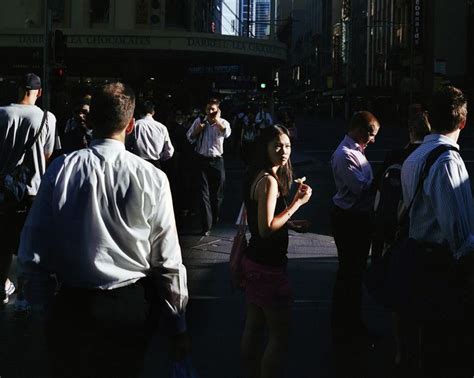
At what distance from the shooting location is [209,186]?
12.1 meters

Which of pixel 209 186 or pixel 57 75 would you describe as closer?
pixel 209 186

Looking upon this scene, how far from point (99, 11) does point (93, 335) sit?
33.8 m

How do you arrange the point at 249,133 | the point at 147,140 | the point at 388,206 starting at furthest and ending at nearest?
the point at 249,133
the point at 147,140
the point at 388,206

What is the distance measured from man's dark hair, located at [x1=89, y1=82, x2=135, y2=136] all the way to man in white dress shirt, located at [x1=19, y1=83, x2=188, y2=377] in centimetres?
12

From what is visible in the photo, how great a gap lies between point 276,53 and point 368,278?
101ft

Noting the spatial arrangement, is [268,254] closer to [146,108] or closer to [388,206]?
[388,206]

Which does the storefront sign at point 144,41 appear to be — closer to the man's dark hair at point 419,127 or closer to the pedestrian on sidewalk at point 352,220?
the pedestrian on sidewalk at point 352,220

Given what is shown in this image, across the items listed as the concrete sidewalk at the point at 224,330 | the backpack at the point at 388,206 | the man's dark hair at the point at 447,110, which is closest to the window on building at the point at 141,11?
the concrete sidewalk at the point at 224,330

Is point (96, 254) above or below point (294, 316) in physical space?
above

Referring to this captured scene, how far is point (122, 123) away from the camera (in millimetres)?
3637

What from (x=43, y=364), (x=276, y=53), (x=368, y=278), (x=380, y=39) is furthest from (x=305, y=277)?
(x=380, y=39)

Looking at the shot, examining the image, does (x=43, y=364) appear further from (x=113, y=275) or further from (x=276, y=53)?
(x=276, y=53)

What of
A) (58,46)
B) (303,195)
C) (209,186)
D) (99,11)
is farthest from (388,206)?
(99,11)

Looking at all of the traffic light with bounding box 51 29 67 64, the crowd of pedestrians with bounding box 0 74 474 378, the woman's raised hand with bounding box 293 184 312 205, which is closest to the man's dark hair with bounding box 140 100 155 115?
the crowd of pedestrians with bounding box 0 74 474 378
